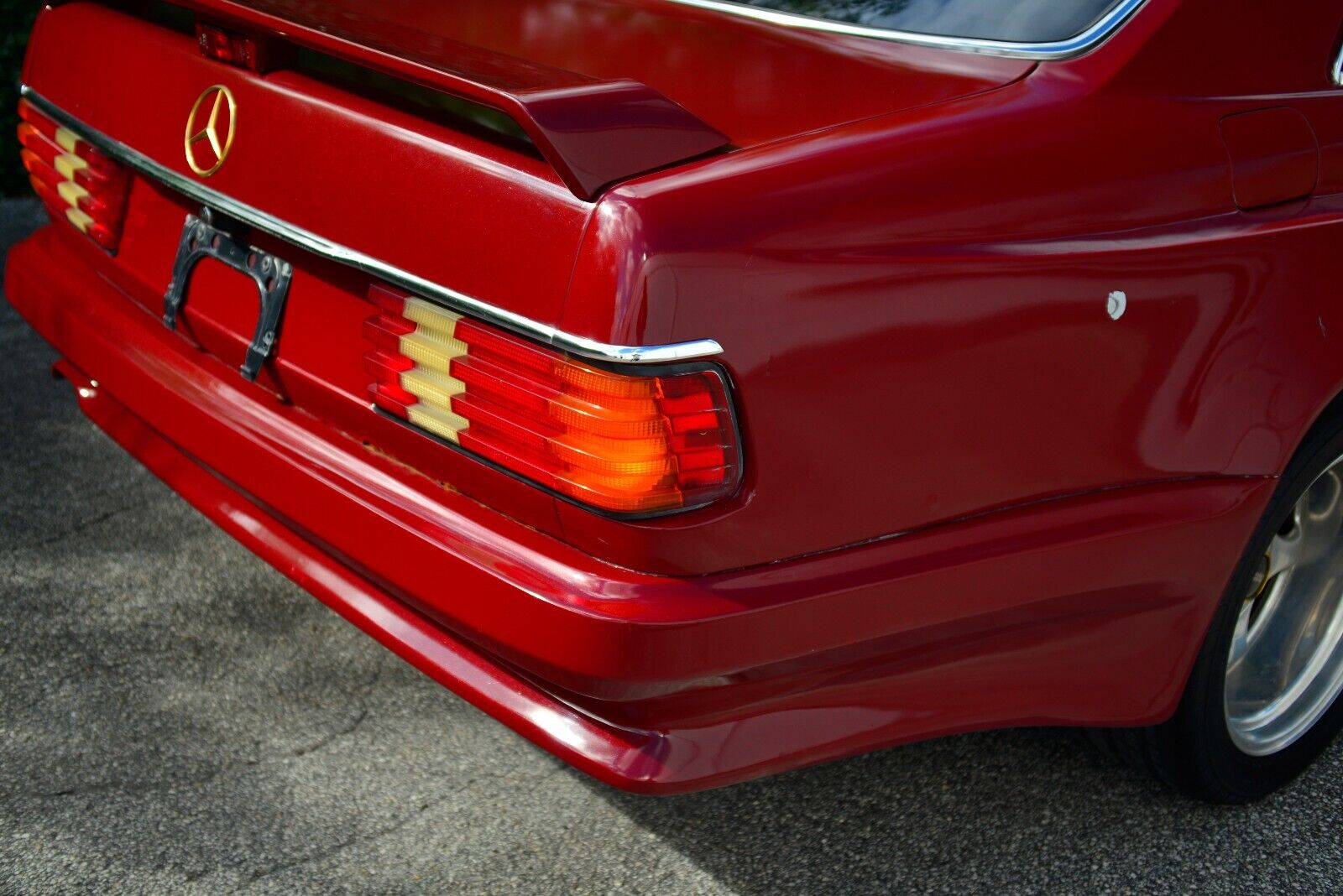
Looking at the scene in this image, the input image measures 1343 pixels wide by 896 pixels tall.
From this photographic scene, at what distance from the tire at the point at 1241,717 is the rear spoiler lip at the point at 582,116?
1.22 metres

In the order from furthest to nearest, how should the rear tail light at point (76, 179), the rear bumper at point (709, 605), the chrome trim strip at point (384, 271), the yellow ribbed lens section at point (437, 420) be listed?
the rear tail light at point (76, 179) < the yellow ribbed lens section at point (437, 420) < the rear bumper at point (709, 605) < the chrome trim strip at point (384, 271)

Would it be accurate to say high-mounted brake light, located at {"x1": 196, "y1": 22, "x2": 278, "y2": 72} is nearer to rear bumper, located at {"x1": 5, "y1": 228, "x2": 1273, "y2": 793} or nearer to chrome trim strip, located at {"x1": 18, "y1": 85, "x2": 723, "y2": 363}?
chrome trim strip, located at {"x1": 18, "y1": 85, "x2": 723, "y2": 363}

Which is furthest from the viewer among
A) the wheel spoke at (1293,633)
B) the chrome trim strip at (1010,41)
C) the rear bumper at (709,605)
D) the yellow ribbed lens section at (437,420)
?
the wheel spoke at (1293,633)

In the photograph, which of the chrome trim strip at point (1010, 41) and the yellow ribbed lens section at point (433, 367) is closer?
the yellow ribbed lens section at point (433, 367)

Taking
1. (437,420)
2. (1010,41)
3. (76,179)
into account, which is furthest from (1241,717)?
(76,179)

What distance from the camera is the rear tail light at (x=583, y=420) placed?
1.59 m

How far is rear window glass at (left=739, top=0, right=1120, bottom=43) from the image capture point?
197cm

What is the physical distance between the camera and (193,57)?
2.15 m

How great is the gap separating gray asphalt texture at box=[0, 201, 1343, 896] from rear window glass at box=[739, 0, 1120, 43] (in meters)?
1.33

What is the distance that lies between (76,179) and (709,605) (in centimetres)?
152

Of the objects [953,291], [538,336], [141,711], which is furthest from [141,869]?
[953,291]

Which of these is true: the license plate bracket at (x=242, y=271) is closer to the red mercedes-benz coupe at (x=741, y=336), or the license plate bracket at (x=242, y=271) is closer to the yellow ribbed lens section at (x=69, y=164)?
the red mercedes-benz coupe at (x=741, y=336)

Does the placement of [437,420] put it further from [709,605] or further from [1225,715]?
[1225,715]

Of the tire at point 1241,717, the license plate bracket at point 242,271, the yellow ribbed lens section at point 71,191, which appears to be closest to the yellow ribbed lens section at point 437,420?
the license plate bracket at point 242,271
